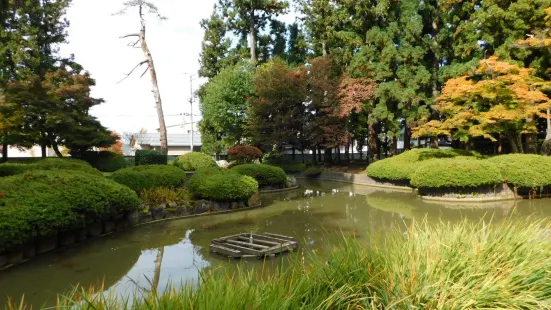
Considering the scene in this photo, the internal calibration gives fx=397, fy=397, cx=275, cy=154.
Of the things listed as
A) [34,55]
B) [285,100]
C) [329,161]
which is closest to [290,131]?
[285,100]

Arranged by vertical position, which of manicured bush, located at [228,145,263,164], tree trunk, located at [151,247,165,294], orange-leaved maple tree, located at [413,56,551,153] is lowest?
tree trunk, located at [151,247,165,294]

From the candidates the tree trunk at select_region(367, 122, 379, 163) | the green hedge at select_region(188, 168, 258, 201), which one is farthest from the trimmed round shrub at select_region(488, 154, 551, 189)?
the tree trunk at select_region(367, 122, 379, 163)

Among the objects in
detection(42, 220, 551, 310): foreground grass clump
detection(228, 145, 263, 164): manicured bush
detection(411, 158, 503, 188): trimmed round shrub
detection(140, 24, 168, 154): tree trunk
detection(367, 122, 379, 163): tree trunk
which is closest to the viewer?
detection(42, 220, 551, 310): foreground grass clump

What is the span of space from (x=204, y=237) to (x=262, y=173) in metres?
8.97

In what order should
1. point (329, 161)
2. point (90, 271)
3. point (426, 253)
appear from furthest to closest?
point (329, 161), point (90, 271), point (426, 253)

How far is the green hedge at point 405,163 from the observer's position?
57.5 feet

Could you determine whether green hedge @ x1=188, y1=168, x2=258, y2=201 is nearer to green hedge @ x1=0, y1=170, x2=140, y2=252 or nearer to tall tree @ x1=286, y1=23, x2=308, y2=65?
green hedge @ x1=0, y1=170, x2=140, y2=252

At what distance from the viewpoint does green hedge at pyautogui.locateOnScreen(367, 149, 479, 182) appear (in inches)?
690

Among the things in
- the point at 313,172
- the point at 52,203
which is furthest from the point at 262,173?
the point at 52,203

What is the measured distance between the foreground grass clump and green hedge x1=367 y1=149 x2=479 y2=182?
46.8ft

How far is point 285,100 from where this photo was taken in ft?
80.7

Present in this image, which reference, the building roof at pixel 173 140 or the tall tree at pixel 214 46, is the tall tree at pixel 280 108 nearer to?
the tall tree at pixel 214 46

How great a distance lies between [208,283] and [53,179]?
6.75 m

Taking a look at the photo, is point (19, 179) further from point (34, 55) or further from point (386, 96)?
point (34, 55)
